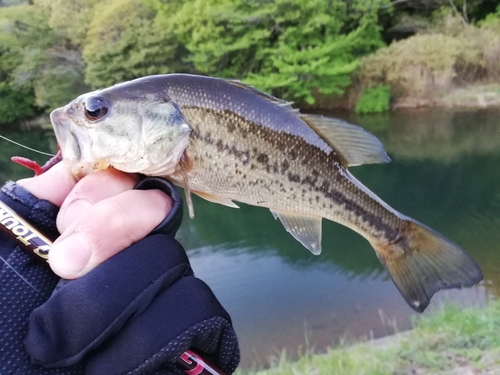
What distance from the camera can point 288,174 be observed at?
2.13 metres

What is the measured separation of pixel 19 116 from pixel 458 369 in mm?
33377

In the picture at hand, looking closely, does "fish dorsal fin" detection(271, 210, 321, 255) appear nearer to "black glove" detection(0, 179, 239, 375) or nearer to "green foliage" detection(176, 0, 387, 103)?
"black glove" detection(0, 179, 239, 375)

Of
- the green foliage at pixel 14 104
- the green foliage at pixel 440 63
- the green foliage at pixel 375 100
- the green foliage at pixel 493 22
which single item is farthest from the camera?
the green foliage at pixel 14 104

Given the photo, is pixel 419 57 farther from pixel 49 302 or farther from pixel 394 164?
pixel 49 302

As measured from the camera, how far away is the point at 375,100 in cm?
2267

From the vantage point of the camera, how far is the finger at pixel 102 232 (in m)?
1.40

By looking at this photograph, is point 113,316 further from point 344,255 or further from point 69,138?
point 344,255

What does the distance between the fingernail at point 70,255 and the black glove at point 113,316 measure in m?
0.04

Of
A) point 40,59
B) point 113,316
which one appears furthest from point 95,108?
point 40,59

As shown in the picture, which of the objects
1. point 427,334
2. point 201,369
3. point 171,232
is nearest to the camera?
point 201,369

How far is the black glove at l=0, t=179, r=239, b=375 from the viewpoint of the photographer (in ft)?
4.42

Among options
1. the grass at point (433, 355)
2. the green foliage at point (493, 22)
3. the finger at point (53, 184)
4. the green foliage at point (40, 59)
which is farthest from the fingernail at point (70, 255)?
the green foliage at point (40, 59)

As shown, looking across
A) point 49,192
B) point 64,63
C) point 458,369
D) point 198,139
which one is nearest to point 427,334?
point 458,369

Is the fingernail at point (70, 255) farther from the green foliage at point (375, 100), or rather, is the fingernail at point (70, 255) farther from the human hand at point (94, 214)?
the green foliage at point (375, 100)
